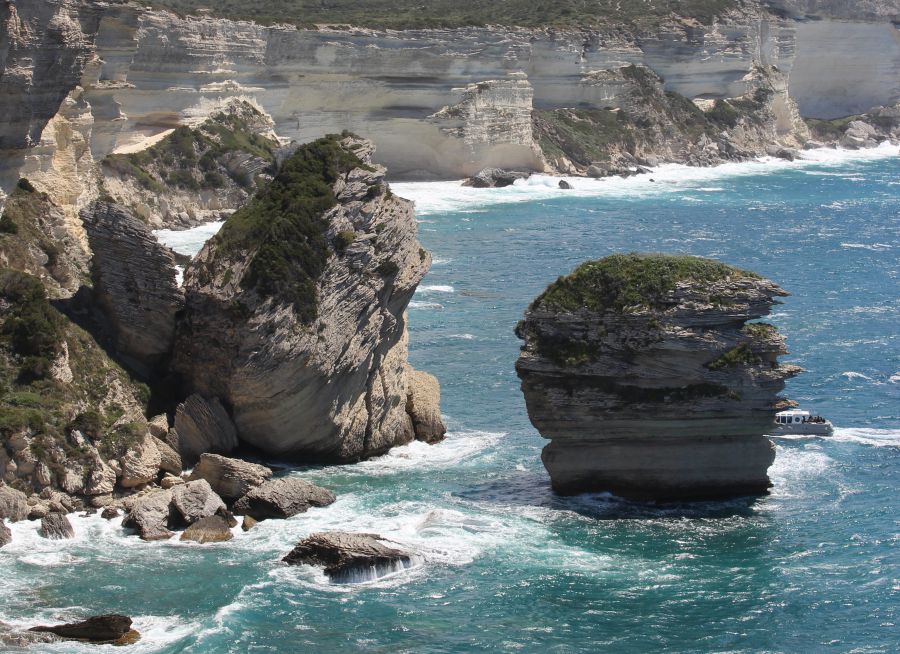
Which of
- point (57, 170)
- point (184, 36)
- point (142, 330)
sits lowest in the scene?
point (142, 330)

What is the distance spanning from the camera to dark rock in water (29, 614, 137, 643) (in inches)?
1040

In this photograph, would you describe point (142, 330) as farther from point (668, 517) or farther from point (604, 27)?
point (604, 27)

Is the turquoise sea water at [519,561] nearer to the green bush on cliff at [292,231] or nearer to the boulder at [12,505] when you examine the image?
the boulder at [12,505]

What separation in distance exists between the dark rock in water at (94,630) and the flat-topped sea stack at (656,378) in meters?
12.8

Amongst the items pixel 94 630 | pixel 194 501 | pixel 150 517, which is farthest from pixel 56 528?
pixel 94 630

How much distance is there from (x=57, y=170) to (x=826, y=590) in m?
31.3

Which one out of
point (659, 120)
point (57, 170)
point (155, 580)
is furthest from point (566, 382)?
point (659, 120)

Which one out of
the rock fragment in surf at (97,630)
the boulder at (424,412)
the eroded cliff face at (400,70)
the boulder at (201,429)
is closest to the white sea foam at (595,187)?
the eroded cliff face at (400,70)

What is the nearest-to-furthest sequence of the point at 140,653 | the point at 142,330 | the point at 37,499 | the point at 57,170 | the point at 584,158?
the point at 140,653
the point at 37,499
the point at 142,330
the point at 57,170
the point at 584,158

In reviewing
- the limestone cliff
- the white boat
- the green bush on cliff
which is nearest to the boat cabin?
the white boat

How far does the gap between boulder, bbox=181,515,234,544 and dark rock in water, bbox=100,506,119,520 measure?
202 centimetres

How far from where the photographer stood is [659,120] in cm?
12531

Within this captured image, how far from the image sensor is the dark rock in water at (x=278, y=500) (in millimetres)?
33500

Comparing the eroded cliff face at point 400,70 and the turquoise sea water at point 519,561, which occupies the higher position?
the eroded cliff face at point 400,70
